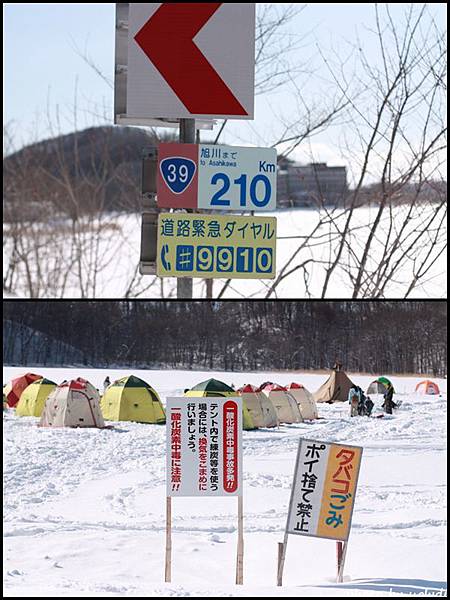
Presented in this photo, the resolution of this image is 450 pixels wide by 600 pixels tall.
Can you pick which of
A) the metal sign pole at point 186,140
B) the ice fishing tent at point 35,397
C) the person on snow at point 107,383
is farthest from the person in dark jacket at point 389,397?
the metal sign pole at point 186,140

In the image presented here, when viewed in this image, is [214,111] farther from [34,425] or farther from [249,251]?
[34,425]

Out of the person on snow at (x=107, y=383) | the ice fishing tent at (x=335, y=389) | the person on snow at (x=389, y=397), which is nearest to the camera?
the ice fishing tent at (x=335, y=389)

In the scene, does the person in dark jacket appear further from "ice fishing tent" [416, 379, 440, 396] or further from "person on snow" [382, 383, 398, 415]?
"ice fishing tent" [416, 379, 440, 396]

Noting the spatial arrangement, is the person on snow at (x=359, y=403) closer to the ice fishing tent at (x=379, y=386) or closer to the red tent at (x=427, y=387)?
the ice fishing tent at (x=379, y=386)

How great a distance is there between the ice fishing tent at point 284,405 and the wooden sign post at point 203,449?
4.66 m

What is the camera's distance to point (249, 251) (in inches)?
106

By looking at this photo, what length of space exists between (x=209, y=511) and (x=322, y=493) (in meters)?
2.42

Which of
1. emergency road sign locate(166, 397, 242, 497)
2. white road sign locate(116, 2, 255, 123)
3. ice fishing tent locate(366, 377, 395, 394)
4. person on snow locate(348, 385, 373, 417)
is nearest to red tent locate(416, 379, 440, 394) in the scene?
ice fishing tent locate(366, 377, 395, 394)

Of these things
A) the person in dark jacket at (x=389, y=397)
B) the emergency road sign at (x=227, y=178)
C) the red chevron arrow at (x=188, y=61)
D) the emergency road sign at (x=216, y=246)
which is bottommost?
the person in dark jacket at (x=389, y=397)

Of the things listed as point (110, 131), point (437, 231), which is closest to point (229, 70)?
point (110, 131)

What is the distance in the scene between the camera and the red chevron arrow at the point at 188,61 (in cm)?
271

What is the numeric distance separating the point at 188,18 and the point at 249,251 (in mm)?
759

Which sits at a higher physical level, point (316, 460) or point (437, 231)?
point (437, 231)

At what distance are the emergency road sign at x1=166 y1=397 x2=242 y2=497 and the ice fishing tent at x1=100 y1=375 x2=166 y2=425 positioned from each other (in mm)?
5141
